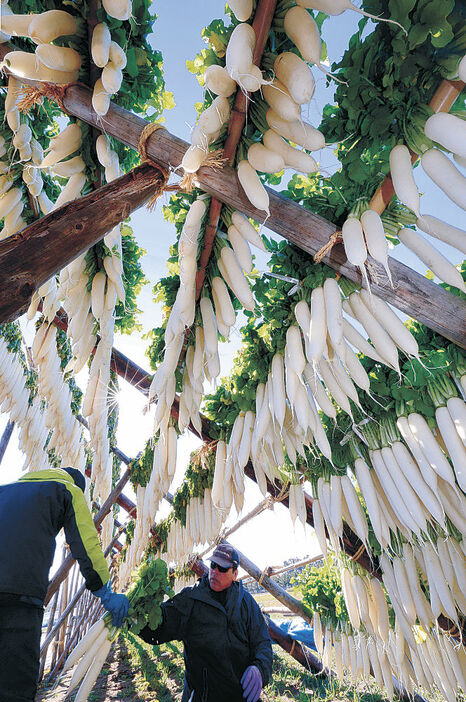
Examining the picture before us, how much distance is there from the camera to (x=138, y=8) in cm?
135

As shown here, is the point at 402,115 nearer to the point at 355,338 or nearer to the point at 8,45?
the point at 355,338

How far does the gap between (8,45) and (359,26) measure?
1.24 metres

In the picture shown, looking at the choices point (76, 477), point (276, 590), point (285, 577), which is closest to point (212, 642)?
point (76, 477)

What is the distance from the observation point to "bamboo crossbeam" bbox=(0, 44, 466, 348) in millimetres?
1321

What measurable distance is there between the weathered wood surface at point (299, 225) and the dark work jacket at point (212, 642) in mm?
2067

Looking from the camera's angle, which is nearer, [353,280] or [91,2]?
[91,2]

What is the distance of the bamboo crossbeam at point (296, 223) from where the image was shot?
1.32 meters

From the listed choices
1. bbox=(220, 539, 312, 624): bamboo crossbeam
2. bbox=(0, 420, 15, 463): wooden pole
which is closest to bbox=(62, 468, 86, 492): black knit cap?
bbox=(0, 420, 15, 463): wooden pole

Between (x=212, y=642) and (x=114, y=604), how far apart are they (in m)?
0.75

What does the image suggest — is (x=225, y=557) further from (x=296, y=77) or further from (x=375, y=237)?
(x=296, y=77)

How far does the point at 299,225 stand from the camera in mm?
1342

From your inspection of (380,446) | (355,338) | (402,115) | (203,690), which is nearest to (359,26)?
(402,115)

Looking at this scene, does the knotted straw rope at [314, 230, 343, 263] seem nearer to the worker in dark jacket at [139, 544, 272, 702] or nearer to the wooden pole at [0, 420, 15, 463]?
the worker in dark jacket at [139, 544, 272, 702]

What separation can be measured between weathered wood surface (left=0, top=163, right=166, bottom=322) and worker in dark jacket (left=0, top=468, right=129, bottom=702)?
3.97 feet
